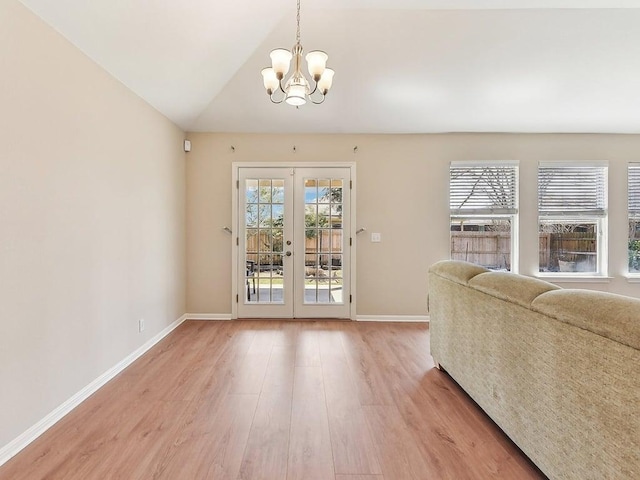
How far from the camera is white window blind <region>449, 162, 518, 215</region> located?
421cm

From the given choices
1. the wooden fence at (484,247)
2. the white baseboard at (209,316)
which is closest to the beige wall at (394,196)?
the white baseboard at (209,316)

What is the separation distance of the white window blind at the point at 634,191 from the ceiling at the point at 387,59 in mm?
550

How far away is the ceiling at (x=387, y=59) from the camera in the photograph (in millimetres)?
2420

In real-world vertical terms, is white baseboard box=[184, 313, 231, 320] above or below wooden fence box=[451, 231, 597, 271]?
below

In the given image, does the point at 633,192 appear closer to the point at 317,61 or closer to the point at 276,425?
the point at 317,61

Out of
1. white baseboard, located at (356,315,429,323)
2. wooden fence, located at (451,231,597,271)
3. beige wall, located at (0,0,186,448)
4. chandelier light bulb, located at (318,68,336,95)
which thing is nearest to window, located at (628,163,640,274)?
wooden fence, located at (451,231,597,271)

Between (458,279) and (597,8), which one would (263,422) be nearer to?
(458,279)

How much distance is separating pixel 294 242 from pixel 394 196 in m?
1.47

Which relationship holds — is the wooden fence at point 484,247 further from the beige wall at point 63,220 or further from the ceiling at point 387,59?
the beige wall at point 63,220

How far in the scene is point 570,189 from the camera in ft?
13.9

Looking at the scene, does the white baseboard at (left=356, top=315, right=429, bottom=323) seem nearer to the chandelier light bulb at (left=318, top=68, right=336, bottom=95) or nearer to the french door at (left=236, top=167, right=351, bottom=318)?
the french door at (left=236, top=167, right=351, bottom=318)

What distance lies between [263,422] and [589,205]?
4.83 meters

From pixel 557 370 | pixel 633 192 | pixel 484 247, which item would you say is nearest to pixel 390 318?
pixel 484 247

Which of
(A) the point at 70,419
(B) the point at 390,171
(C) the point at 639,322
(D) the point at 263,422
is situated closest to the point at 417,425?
(D) the point at 263,422
